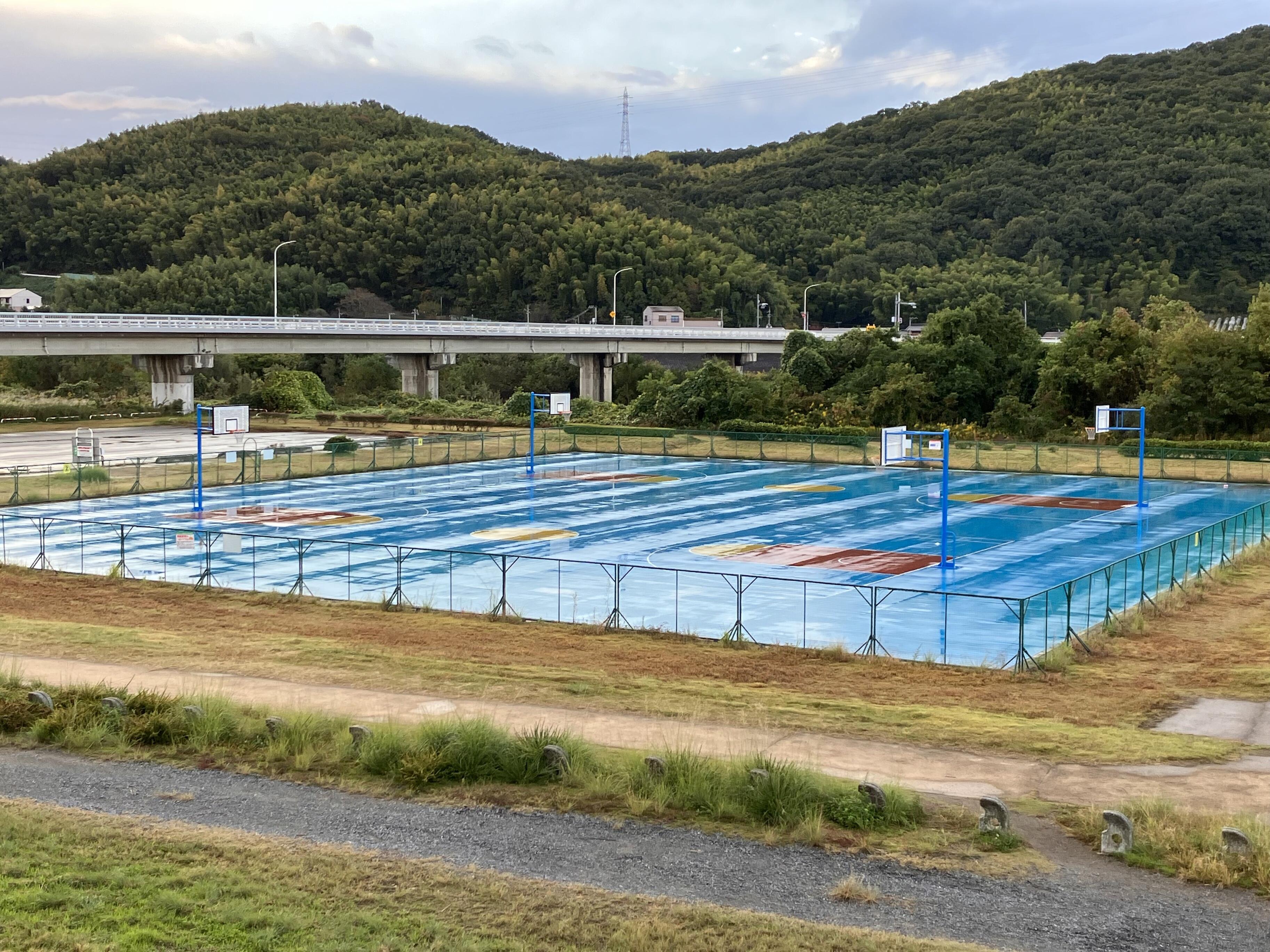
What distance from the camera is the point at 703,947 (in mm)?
10367

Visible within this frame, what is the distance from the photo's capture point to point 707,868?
41.0ft

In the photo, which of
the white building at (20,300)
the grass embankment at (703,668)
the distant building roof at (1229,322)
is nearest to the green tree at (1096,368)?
the distant building roof at (1229,322)

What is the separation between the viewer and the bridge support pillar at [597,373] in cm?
12575

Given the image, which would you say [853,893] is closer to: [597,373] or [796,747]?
[796,747]

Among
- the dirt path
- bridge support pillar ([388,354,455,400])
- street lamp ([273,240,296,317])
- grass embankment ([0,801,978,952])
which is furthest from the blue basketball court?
bridge support pillar ([388,354,455,400])

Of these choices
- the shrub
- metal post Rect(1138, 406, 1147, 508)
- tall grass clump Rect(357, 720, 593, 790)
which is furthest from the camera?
the shrub

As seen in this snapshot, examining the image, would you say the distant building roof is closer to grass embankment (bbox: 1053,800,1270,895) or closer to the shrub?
the shrub

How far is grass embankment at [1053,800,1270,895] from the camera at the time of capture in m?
12.1

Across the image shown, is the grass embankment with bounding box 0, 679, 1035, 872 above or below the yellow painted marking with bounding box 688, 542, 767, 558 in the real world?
above

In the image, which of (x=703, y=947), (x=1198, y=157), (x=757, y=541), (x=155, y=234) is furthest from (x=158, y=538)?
(x=1198, y=157)

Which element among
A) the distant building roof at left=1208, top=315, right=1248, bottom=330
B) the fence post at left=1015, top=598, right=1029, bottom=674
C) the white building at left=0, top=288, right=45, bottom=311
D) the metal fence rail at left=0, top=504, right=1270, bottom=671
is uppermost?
the white building at left=0, top=288, right=45, bottom=311

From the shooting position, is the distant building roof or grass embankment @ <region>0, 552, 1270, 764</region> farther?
the distant building roof

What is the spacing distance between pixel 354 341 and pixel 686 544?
231 feet

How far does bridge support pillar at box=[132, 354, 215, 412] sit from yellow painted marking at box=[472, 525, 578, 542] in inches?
2358
